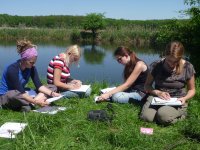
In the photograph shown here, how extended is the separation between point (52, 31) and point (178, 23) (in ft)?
72.3

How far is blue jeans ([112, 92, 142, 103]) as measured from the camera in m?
5.66

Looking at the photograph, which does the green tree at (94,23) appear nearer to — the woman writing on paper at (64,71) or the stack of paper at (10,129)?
the woman writing on paper at (64,71)

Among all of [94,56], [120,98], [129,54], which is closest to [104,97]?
[120,98]

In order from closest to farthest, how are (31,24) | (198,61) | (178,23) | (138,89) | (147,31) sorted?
(138,89)
(198,61)
(178,23)
(147,31)
(31,24)

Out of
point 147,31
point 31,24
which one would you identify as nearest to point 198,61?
point 147,31

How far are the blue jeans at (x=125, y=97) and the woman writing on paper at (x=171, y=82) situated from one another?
48cm

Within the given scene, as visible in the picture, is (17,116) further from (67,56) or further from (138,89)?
(138,89)

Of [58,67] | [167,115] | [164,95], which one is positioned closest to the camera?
[167,115]

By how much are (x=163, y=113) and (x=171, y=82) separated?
0.60 m

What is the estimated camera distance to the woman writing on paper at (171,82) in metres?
4.77

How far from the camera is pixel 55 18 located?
46.7m

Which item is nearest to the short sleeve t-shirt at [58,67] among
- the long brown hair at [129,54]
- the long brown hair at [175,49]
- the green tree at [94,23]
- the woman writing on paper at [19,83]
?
the woman writing on paper at [19,83]

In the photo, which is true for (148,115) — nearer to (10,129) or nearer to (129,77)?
(129,77)

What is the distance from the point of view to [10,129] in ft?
13.5
